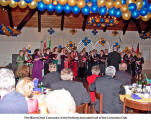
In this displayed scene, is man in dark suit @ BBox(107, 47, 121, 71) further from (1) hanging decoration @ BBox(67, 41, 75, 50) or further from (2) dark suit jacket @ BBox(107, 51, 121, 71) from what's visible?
(1) hanging decoration @ BBox(67, 41, 75, 50)

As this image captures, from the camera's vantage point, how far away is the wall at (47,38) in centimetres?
1105

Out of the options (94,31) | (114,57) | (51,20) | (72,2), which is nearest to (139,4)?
(72,2)

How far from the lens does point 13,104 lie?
1.84m

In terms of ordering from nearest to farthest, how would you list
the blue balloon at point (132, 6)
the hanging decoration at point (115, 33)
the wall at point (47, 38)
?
the blue balloon at point (132, 6) < the wall at point (47, 38) < the hanging decoration at point (115, 33)

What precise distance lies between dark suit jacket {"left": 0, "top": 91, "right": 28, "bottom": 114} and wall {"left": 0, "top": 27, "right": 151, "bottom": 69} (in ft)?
31.3

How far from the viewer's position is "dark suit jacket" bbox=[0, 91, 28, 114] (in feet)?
5.92

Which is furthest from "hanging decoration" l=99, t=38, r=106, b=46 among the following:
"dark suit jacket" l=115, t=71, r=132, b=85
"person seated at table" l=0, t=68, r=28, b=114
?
"person seated at table" l=0, t=68, r=28, b=114

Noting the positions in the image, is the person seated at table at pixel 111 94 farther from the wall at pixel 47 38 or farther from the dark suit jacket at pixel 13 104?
the wall at pixel 47 38

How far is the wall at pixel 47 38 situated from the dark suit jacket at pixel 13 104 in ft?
31.3

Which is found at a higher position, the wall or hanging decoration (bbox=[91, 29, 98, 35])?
hanging decoration (bbox=[91, 29, 98, 35])

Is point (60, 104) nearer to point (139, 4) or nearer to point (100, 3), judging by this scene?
point (100, 3)

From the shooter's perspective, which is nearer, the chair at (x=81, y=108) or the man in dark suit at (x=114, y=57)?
the chair at (x=81, y=108)

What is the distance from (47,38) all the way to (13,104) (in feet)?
31.8

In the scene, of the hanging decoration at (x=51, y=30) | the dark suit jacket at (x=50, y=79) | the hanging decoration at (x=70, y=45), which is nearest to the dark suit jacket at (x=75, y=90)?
the dark suit jacket at (x=50, y=79)
